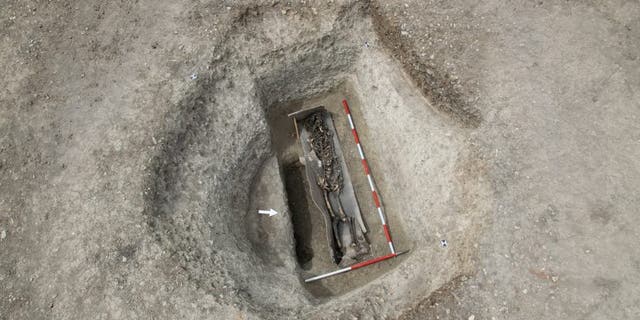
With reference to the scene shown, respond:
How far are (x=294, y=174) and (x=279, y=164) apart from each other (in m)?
0.31

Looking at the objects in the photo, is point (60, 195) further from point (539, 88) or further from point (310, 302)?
point (539, 88)

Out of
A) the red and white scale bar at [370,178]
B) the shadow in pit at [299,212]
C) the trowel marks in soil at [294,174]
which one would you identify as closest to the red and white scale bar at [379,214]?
the red and white scale bar at [370,178]

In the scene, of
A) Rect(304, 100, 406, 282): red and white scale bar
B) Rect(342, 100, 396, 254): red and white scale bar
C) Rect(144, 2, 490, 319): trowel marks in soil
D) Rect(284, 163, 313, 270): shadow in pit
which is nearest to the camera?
Rect(144, 2, 490, 319): trowel marks in soil

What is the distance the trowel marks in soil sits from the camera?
4.98 metres

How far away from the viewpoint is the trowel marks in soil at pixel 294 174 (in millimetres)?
4984

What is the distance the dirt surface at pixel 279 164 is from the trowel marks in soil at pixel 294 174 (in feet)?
0.09

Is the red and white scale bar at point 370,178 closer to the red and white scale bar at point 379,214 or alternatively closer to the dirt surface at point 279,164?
the red and white scale bar at point 379,214

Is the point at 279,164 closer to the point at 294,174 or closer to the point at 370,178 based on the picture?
the point at 294,174

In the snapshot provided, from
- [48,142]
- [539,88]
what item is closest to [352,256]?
[539,88]

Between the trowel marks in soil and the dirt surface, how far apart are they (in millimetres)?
28

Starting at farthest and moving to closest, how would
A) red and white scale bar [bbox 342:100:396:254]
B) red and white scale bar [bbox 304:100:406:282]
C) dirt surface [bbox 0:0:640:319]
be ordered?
red and white scale bar [bbox 342:100:396:254] < red and white scale bar [bbox 304:100:406:282] < dirt surface [bbox 0:0:640:319]

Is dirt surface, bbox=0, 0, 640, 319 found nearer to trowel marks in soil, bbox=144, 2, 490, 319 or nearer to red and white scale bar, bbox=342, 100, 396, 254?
trowel marks in soil, bbox=144, 2, 490, 319

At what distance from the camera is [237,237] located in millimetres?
5625

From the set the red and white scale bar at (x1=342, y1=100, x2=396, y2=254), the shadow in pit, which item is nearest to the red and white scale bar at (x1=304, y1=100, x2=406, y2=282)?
the red and white scale bar at (x1=342, y1=100, x2=396, y2=254)
